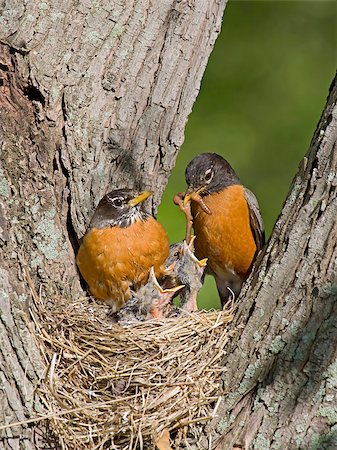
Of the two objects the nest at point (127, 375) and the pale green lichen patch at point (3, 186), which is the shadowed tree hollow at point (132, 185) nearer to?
the pale green lichen patch at point (3, 186)

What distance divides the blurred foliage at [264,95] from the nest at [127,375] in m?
2.98

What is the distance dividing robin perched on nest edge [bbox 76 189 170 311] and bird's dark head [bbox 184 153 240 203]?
67cm

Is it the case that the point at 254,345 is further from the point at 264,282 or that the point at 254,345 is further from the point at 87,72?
the point at 87,72

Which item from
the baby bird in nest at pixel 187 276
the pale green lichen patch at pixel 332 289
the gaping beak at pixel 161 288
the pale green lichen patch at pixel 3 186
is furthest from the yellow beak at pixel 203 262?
the pale green lichen patch at pixel 332 289

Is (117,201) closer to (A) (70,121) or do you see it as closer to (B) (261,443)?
(A) (70,121)

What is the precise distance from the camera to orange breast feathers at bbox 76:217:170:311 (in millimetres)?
6301

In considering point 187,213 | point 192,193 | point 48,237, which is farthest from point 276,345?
point 192,193

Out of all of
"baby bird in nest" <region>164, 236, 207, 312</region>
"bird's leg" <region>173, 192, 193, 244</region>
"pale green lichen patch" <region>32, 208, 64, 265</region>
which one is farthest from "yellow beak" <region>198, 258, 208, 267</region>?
"pale green lichen patch" <region>32, 208, 64, 265</region>

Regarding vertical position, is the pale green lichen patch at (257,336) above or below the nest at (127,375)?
above

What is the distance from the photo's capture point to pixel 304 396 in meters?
4.54

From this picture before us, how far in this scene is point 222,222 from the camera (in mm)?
7238

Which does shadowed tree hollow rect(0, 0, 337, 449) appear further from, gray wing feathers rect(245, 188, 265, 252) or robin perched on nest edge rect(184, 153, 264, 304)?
gray wing feathers rect(245, 188, 265, 252)

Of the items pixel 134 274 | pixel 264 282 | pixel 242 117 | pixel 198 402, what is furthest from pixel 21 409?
pixel 242 117

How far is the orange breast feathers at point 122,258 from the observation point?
6301 mm
